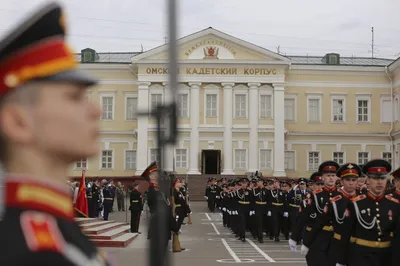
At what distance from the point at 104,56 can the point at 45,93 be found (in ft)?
212

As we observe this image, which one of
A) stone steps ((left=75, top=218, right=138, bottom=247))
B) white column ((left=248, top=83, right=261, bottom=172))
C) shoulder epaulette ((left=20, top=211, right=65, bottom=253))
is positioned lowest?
stone steps ((left=75, top=218, right=138, bottom=247))

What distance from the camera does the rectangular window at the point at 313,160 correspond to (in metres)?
53.8

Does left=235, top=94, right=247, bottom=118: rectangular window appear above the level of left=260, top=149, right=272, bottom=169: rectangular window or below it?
above

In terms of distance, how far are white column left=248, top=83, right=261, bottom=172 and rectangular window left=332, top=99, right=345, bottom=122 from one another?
669cm

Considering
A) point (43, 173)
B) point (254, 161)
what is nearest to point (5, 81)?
point (43, 173)

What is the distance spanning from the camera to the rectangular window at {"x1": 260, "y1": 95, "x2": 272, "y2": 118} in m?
51.7

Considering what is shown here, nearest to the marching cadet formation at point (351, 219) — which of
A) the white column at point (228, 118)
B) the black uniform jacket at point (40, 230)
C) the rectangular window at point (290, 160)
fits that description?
the black uniform jacket at point (40, 230)

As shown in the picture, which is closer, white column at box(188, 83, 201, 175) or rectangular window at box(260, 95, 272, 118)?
white column at box(188, 83, 201, 175)

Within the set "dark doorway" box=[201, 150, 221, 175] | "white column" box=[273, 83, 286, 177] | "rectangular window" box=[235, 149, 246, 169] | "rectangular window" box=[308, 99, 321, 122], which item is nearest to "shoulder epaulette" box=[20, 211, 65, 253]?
"rectangular window" box=[235, 149, 246, 169]

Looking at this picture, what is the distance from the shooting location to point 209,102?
51.8m

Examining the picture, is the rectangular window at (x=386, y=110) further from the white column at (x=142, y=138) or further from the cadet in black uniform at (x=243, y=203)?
the cadet in black uniform at (x=243, y=203)

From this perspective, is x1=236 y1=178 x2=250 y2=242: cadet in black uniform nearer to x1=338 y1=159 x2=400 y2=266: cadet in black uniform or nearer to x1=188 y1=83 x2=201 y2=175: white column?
x1=338 y1=159 x2=400 y2=266: cadet in black uniform

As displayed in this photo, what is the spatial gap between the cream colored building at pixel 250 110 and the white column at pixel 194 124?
2.9 inches

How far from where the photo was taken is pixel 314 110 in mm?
54344
